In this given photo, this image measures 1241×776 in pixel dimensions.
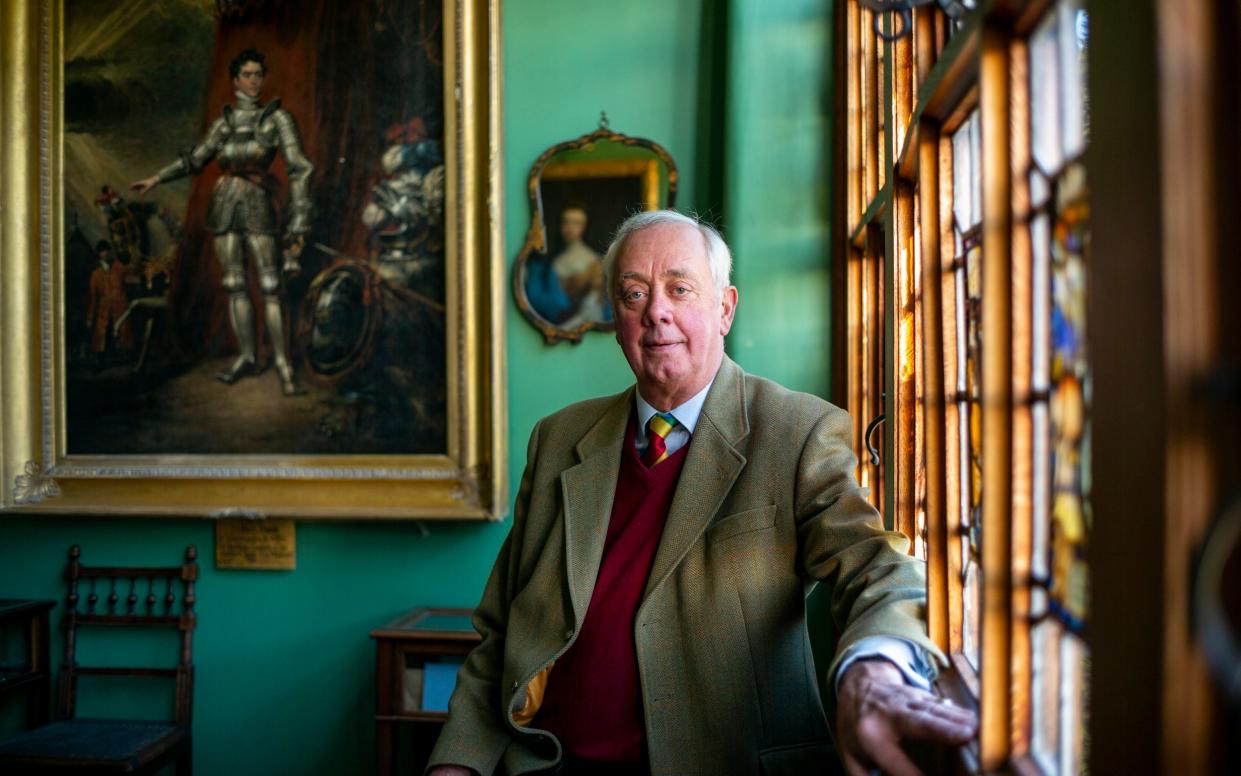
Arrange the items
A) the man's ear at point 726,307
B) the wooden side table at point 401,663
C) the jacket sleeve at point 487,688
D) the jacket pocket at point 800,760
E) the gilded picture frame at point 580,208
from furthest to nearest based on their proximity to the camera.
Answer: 1. the gilded picture frame at point 580,208
2. the wooden side table at point 401,663
3. the man's ear at point 726,307
4. the jacket sleeve at point 487,688
5. the jacket pocket at point 800,760

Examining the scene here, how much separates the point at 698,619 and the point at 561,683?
13.3 inches

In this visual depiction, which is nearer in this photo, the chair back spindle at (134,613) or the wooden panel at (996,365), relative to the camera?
the wooden panel at (996,365)

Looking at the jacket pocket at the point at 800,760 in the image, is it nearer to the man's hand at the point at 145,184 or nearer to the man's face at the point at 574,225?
the man's face at the point at 574,225

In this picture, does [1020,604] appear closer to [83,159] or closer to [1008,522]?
[1008,522]

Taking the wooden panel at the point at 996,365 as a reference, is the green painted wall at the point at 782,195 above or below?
above

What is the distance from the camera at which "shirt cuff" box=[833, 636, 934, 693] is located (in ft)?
4.15

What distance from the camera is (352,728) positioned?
3803 mm

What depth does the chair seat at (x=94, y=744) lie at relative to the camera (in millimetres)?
3225

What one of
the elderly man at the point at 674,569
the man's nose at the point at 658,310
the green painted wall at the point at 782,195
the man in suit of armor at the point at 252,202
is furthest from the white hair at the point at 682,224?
the man in suit of armor at the point at 252,202

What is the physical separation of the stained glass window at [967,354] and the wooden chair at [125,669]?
10.3 ft

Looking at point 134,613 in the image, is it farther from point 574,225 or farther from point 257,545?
Answer: point 574,225

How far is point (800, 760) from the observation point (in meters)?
1.69

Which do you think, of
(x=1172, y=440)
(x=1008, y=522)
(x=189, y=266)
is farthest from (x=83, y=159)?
(x=1172, y=440)

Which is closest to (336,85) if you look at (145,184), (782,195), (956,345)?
(145,184)
